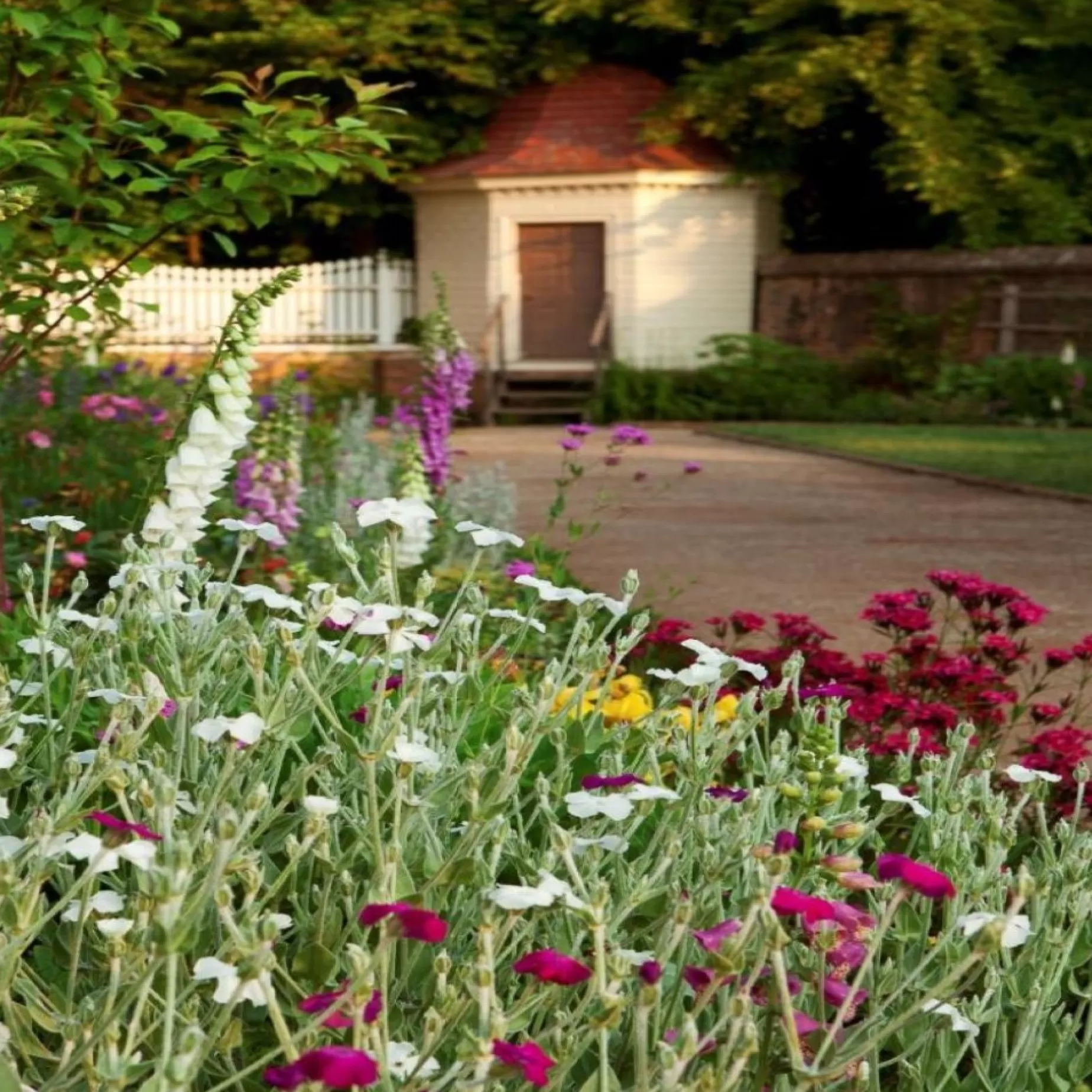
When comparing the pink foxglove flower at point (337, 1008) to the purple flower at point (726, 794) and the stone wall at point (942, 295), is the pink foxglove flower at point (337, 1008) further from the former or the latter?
the stone wall at point (942, 295)

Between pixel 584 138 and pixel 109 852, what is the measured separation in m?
23.2

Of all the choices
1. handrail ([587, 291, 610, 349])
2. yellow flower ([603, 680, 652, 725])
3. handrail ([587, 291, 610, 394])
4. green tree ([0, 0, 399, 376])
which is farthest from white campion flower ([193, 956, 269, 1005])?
handrail ([587, 291, 610, 349])

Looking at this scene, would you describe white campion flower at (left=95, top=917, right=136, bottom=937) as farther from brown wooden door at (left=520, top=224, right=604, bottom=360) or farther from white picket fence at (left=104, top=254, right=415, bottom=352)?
brown wooden door at (left=520, top=224, right=604, bottom=360)

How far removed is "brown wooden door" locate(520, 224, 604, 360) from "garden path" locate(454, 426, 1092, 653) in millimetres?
9089

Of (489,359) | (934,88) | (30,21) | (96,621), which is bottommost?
(489,359)

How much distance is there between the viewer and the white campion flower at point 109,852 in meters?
1.85

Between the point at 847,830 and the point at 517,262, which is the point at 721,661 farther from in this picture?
the point at 517,262

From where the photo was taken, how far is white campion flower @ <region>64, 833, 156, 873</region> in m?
1.85

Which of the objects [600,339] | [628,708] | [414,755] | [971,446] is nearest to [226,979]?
[414,755]

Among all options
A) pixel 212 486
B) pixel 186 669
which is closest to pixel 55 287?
pixel 212 486

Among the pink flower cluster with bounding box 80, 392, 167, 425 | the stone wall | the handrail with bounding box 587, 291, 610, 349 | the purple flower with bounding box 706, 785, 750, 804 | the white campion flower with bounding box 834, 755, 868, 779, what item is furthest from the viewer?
the handrail with bounding box 587, 291, 610, 349

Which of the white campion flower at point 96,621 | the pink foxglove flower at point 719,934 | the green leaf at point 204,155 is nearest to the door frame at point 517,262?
the green leaf at point 204,155

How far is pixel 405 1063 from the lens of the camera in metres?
2.05

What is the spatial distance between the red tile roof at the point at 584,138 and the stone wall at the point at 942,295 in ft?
6.01
